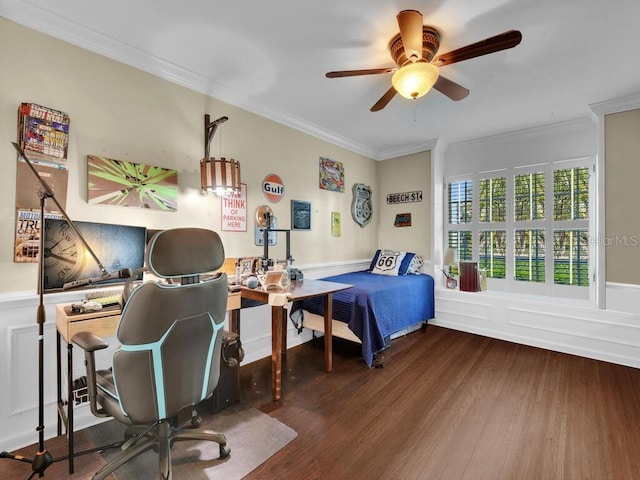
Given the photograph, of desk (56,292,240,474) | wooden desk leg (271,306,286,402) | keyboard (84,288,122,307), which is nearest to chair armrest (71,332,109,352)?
desk (56,292,240,474)

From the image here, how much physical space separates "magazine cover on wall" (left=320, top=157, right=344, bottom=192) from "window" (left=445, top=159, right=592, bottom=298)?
5.29ft

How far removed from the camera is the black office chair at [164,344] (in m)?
1.27

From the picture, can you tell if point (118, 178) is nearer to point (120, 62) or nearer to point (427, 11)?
point (120, 62)

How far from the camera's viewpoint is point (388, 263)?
13.8ft

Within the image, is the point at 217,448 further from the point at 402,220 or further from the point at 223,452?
the point at 402,220

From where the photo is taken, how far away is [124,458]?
4.80 feet

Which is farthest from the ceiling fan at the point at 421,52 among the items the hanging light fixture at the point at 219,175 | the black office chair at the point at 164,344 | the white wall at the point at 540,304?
the white wall at the point at 540,304

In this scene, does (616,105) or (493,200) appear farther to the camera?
(493,200)

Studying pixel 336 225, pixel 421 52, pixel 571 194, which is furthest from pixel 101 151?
pixel 571 194

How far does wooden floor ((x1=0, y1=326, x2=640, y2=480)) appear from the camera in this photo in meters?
1.63

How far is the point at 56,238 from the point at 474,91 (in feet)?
11.3

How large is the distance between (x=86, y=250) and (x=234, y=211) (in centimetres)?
119

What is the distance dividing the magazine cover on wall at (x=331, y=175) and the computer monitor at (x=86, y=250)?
87.4 inches

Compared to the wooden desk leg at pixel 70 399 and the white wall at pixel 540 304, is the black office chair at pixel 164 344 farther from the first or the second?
the white wall at pixel 540 304
